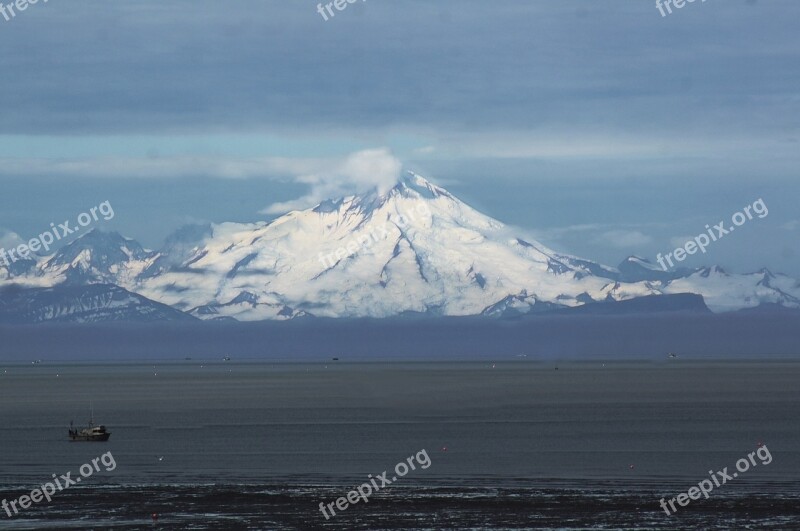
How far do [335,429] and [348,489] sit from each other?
6802 centimetres

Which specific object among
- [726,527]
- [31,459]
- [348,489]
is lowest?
[726,527]

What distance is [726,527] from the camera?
3236 inches

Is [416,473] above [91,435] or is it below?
below

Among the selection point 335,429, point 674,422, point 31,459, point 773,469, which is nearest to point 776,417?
point 674,422

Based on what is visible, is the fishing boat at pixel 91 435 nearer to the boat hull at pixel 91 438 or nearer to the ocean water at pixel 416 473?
the boat hull at pixel 91 438

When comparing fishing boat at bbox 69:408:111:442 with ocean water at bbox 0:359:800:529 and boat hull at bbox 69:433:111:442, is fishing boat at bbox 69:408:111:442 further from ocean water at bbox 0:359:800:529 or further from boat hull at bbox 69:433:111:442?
ocean water at bbox 0:359:800:529

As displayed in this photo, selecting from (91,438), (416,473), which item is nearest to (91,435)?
(91,438)

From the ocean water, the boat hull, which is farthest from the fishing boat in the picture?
the ocean water

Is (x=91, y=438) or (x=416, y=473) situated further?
(x=91, y=438)

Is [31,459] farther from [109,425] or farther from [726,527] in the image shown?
[726,527]

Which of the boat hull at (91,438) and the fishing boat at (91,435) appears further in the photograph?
the fishing boat at (91,435)

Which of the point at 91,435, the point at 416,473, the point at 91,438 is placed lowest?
the point at 416,473

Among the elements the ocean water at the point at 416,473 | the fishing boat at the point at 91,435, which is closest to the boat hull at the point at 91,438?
the fishing boat at the point at 91,435

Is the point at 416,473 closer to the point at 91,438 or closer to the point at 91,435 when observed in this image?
the point at 91,438
